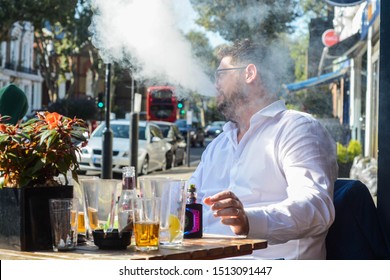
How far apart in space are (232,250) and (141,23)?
1827mm

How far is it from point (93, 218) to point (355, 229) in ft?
3.43

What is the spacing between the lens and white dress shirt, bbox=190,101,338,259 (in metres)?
2.53

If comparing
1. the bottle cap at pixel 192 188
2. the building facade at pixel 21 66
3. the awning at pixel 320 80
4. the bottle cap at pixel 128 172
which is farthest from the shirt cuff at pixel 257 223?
the building facade at pixel 21 66

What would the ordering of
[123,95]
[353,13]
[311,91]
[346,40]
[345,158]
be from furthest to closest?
1. [123,95]
2. [311,91]
3. [353,13]
4. [346,40]
5. [345,158]

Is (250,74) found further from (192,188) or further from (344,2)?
(344,2)

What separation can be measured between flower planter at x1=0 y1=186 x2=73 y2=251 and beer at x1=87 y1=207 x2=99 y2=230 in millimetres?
137

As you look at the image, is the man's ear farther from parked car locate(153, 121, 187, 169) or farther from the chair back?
parked car locate(153, 121, 187, 169)

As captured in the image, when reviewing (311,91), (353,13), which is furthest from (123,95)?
(353,13)

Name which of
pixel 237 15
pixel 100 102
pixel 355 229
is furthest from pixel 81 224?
pixel 100 102

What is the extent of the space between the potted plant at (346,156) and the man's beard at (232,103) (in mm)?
8736

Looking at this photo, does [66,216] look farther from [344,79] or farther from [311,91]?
[311,91]

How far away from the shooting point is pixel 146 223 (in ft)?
6.98

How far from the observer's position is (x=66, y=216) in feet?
7.00

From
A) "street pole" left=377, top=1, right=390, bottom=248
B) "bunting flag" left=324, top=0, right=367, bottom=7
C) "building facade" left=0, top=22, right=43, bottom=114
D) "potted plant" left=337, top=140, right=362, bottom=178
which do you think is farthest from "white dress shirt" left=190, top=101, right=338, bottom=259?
"building facade" left=0, top=22, right=43, bottom=114
